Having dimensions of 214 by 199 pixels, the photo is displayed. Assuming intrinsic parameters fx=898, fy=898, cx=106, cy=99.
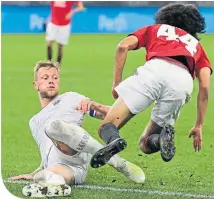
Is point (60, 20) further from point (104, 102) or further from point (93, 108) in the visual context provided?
point (93, 108)

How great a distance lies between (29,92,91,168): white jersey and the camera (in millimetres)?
3008

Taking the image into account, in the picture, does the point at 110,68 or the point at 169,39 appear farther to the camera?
the point at 110,68

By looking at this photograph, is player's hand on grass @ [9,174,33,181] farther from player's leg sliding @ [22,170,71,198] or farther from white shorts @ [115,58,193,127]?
white shorts @ [115,58,193,127]

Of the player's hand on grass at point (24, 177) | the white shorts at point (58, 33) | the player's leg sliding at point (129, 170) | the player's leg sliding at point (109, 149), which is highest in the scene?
the player's leg sliding at point (109, 149)

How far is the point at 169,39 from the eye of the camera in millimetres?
2889

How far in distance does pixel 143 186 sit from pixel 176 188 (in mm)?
113

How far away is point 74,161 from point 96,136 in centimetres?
59

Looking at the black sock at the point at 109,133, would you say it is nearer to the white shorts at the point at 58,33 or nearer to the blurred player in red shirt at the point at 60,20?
the blurred player in red shirt at the point at 60,20

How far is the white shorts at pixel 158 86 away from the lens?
2.82m

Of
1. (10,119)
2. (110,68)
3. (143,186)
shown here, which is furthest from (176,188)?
(110,68)

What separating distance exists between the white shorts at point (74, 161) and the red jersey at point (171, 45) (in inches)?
16.1

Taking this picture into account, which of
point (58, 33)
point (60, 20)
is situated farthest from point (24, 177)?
point (58, 33)

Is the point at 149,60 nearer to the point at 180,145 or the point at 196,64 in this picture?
the point at 196,64

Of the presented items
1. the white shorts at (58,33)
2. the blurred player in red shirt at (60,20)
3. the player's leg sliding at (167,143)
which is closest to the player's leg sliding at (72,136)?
the player's leg sliding at (167,143)
